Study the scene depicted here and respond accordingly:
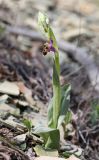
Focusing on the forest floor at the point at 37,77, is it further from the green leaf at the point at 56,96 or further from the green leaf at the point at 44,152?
the green leaf at the point at 56,96

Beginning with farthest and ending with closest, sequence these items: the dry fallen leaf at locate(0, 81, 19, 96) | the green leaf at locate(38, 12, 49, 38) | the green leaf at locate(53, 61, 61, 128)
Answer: the dry fallen leaf at locate(0, 81, 19, 96) < the green leaf at locate(53, 61, 61, 128) < the green leaf at locate(38, 12, 49, 38)

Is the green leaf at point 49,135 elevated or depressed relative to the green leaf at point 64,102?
depressed

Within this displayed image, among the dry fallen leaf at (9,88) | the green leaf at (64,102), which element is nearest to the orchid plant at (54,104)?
the green leaf at (64,102)

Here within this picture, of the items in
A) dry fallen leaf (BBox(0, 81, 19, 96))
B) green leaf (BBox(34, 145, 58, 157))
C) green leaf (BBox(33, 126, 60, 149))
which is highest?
dry fallen leaf (BBox(0, 81, 19, 96))

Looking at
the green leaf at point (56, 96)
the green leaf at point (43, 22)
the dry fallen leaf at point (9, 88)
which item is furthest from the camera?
the dry fallen leaf at point (9, 88)

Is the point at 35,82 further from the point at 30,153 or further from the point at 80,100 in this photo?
the point at 30,153

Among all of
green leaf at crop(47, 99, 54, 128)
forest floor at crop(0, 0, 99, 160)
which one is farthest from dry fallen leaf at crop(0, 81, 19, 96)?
green leaf at crop(47, 99, 54, 128)

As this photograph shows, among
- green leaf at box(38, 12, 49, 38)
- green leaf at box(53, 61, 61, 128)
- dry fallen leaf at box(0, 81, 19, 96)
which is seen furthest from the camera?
dry fallen leaf at box(0, 81, 19, 96)

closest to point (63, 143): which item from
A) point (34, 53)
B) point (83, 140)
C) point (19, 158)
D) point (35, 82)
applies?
point (83, 140)

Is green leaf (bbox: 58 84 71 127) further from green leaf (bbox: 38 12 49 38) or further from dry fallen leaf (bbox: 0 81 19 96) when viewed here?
dry fallen leaf (bbox: 0 81 19 96)
